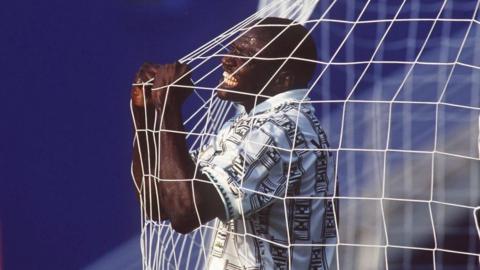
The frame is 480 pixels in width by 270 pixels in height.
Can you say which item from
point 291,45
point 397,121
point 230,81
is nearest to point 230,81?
point 230,81

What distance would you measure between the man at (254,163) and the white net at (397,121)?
0.79m

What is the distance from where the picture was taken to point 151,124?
83.4 inches

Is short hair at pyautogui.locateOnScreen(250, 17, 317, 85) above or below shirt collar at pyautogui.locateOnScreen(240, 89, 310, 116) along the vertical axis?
above

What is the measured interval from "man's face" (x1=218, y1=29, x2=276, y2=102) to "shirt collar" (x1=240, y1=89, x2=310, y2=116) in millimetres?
31

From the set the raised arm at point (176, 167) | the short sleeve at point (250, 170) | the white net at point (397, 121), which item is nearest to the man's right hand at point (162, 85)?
the raised arm at point (176, 167)

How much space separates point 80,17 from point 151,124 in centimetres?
110

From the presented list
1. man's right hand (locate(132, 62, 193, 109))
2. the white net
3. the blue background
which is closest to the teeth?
man's right hand (locate(132, 62, 193, 109))

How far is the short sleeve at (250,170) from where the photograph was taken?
1.99m

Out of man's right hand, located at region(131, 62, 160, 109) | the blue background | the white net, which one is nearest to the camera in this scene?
man's right hand, located at region(131, 62, 160, 109)

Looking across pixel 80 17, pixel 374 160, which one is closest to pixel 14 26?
pixel 80 17

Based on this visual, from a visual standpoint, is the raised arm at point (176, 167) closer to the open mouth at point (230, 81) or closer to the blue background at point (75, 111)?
the open mouth at point (230, 81)

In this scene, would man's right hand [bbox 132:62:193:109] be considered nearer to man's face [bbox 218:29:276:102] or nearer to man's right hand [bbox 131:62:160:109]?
man's right hand [bbox 131:62:160:109]

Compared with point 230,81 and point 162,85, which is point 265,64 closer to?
point 230,81

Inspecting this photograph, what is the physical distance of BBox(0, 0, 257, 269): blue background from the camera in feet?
10.3
